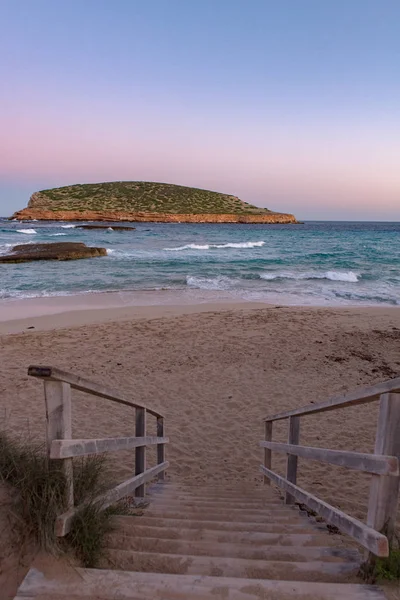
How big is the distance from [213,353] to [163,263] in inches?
711

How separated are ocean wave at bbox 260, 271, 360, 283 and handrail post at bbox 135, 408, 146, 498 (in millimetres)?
19264

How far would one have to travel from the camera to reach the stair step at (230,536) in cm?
254

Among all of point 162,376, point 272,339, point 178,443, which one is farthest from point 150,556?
point 272,339

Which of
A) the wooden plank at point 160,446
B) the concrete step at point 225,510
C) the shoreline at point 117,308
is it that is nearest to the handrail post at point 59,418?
the concrete step at point 225,510

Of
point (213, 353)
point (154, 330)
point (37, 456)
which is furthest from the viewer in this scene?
point (154, 330)

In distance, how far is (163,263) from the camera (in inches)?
1088

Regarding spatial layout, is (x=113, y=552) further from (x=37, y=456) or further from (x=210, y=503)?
(x=210, y=503)

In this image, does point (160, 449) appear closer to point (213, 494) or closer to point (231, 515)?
point (213, 494)

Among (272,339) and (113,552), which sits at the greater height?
(113,552)

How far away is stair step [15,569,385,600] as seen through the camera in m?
1.77

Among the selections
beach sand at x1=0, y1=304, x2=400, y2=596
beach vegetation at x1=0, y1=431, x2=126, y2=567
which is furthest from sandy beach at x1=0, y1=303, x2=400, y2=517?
beach vegetation at x1=0, y1=431, x2=126, y2=567

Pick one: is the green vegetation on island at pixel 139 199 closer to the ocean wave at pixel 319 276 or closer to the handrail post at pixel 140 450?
the ocean wave at pixel 319 276

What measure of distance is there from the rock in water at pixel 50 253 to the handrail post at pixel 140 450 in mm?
24583

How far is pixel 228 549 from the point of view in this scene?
243cm
